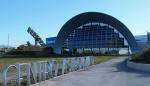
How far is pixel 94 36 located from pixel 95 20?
19.2 feet

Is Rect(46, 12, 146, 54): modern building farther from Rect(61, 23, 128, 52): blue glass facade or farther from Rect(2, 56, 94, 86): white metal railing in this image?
Rect(2, 56, 94, 86): white metal railing

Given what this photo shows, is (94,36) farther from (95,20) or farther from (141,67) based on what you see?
(141,67)

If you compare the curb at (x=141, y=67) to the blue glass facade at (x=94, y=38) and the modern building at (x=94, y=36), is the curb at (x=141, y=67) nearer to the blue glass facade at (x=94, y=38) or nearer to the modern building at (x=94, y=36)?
the modern building at (x=94, y=36)

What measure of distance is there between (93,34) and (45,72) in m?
85.6

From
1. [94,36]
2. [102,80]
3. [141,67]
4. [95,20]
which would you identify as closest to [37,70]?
[102,80]

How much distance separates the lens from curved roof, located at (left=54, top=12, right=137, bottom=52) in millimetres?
93000

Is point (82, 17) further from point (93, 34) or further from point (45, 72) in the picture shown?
point (45, 72)

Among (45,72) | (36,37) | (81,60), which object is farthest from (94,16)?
(45,72)

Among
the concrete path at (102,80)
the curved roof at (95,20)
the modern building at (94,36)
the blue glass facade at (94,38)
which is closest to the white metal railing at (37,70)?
the concrete path at (102,80)

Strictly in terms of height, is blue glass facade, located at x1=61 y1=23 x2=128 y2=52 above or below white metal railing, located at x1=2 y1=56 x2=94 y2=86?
above

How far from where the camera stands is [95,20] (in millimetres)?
97812

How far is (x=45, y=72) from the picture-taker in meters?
16.4

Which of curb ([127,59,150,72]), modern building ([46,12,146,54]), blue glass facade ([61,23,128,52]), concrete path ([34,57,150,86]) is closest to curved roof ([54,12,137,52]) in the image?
modern building ([46,12,146,54])

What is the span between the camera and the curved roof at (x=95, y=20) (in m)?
93.0
